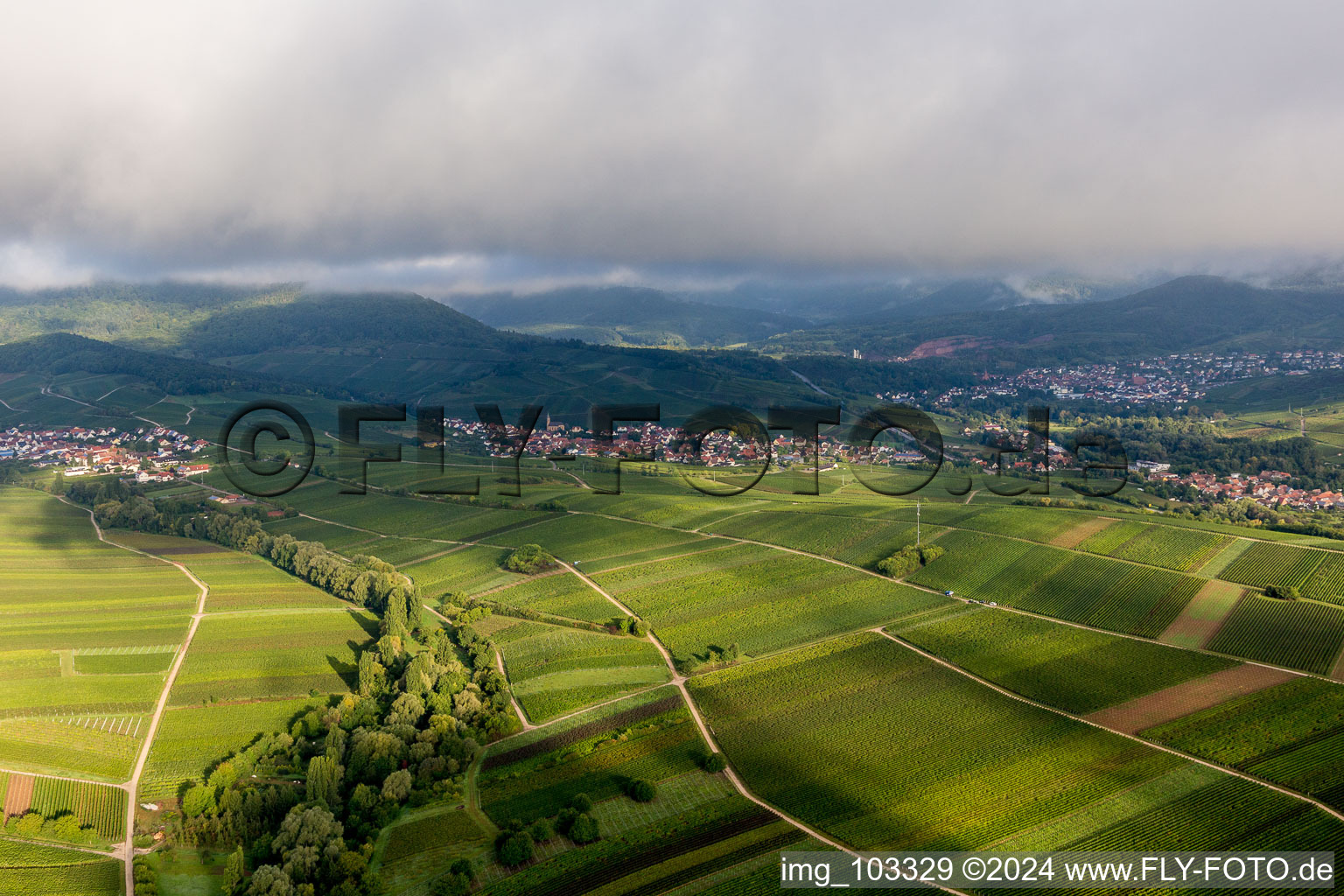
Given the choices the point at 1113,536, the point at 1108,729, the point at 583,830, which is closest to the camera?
the point at 583,830

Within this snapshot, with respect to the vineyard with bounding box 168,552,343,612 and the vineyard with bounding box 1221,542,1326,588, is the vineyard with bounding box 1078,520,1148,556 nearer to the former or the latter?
the vineyard with bounding box 1221,542,1326,588

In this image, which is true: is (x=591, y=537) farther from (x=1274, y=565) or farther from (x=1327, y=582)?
(x=1327, y=582)

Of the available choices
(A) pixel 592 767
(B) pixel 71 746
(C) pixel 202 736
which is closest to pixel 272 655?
(C) pixel 202 736

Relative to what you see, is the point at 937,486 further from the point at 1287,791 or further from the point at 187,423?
the point at 187,423

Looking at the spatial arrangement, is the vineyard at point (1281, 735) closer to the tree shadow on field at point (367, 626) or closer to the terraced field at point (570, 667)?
the terraced field at point (570, 667)

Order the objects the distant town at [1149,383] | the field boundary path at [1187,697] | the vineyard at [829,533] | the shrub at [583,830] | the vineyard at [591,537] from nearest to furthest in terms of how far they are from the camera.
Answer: the shrub at [583,830] → the field boundary path at [1187,697] → the vineyard at [829,533] → the vineyard at [591,537] → the distant town at [1149,383]

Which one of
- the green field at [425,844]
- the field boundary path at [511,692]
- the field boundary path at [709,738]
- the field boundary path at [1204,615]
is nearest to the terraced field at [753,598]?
the field boundary path at [709,738]

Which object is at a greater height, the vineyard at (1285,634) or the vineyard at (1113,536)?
the vineyard at (1113,536)
